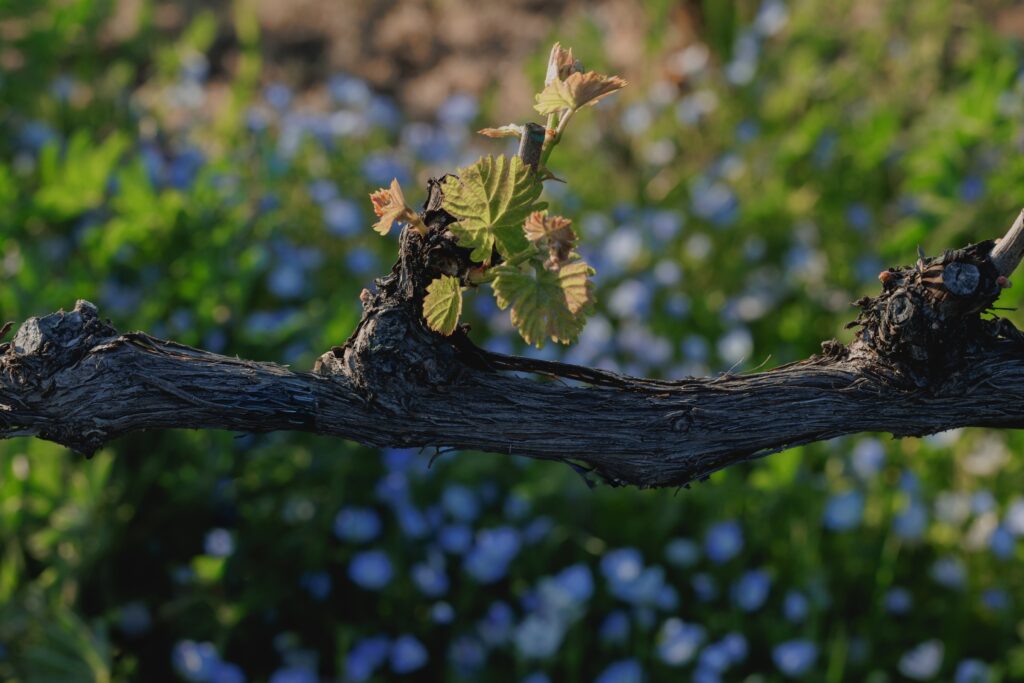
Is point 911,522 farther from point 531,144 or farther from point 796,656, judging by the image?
point 531,144

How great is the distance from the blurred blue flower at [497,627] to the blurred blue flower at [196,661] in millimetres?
515

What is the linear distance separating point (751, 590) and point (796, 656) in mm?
170

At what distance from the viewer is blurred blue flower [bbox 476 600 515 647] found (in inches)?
88.4

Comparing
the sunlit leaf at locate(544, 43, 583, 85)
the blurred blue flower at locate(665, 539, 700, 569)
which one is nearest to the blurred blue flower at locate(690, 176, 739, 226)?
the blurred blue flower at locate(665, 539, 700, 569)

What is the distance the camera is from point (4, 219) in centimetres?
254

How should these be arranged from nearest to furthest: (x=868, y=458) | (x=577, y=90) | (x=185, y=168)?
(x=577, y=90)
(x=868, y=458)
(x=185, y=168)

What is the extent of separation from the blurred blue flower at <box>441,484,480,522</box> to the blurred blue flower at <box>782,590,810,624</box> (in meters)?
0.67

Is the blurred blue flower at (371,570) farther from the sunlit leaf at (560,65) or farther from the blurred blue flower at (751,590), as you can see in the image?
the sunlit leaf at (560,65)

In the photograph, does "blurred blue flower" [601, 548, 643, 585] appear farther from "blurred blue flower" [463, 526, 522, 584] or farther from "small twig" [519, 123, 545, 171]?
"small twig" [519, 123, 545, 171]

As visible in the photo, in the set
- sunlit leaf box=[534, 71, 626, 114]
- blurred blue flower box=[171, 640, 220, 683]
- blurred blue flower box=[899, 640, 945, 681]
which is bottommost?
blurred blue flower box=[171, 640, 220, 683]

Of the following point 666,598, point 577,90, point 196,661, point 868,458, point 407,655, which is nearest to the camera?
point 577,90

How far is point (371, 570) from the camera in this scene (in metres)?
2.26

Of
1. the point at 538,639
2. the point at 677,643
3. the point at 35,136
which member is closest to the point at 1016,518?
the point at 677,643

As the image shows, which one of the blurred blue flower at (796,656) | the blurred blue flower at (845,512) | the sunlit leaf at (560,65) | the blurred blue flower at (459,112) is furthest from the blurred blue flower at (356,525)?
the sunlit leaf at (560,65)
